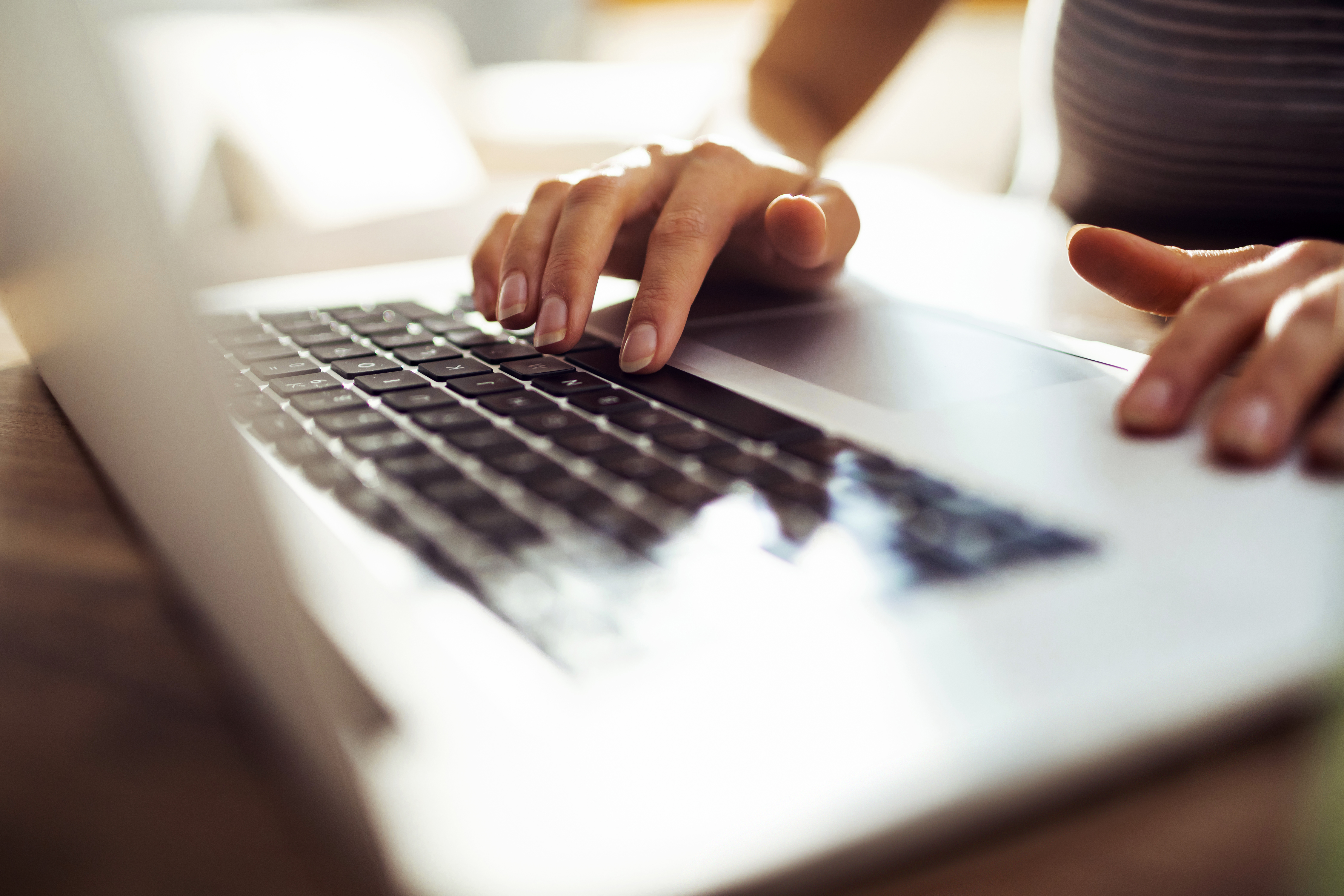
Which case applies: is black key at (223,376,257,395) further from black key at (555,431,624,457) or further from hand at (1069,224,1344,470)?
hand at (1069,224,1344,470)

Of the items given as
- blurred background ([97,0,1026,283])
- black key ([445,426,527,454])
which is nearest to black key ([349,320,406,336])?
black key ([445,426,527,454])

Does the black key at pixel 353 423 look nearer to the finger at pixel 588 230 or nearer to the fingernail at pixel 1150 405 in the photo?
the finger at pixel 588 230

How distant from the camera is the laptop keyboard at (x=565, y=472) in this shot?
0.25 m

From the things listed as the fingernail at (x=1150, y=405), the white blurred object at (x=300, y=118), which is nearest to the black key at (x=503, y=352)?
the fingernail at (x=1150, y=405)

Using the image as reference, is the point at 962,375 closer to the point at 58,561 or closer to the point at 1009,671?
the point at 1009,671

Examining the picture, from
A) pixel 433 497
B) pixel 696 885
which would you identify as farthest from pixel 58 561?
pixel 696 885

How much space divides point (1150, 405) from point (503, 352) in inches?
12.3

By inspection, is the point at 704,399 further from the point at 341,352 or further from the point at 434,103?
the point at 434,103

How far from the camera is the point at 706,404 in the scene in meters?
0.39

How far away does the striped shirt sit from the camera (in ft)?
2.27

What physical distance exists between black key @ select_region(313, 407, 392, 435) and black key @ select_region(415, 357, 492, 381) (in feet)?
0.19

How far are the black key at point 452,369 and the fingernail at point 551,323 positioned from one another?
4 centimetres

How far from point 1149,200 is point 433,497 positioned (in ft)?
2.47

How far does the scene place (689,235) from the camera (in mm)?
543
